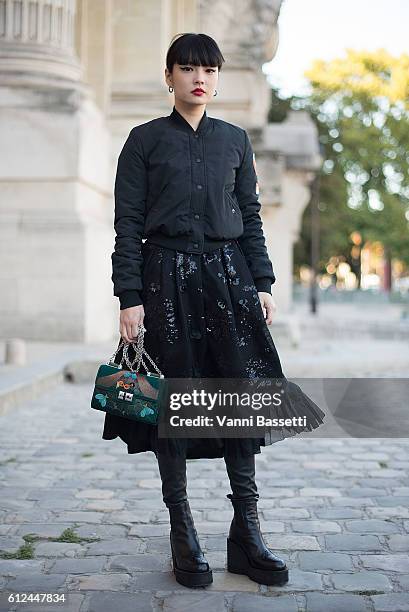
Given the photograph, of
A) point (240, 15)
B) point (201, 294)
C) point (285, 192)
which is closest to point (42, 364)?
point (201, 294)

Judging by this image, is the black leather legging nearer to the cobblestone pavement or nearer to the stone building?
the cobblestone pavement

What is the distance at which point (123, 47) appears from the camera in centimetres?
1531

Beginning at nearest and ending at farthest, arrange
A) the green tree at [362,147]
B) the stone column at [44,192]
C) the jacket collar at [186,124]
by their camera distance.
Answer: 1. the jacket collar at [186,124]
2. the stone column at [44,192]
3. the green tree at [362,147]

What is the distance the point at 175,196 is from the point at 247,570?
1.45m

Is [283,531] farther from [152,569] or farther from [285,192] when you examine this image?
[285,192]

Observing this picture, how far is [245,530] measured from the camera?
3.86 meters

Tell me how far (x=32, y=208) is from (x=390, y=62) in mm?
42715

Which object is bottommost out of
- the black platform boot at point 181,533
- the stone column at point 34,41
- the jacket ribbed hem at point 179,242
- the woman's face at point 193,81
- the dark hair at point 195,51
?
the black platform boot at point 181,533

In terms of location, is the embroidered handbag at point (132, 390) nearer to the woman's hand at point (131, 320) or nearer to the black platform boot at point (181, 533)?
the woman's hand at point (131, 320)

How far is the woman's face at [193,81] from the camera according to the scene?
12.6ft

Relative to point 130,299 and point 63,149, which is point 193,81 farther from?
point 63,149

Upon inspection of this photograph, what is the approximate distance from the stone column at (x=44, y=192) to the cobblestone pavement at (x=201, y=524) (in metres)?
5.12

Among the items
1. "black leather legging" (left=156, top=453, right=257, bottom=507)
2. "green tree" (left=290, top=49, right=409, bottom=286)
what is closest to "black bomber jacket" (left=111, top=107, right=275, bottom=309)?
"black leather legging" (left=156, top=453, right=257, bottom=507)

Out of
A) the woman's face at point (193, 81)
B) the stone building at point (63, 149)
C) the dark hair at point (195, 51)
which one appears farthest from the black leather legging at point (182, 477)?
the stone building at point (63, 149)
